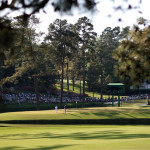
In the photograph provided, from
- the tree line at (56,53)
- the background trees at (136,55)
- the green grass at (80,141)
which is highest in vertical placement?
the tree line at (56,53)

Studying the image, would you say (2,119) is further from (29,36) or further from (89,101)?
(89,101)

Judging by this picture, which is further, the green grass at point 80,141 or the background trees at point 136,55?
the green grass at point 80,141

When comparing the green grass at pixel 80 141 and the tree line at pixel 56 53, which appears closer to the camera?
the tree line at pixel 56 53

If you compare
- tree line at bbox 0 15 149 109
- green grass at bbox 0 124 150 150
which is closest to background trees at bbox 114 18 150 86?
tree line at bbox 0 15 149 109

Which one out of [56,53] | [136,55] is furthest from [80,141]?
[56,53]

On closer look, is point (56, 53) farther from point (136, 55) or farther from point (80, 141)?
point (136, 55)

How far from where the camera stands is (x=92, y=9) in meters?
8.02

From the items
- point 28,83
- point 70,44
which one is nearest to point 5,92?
point 28,83

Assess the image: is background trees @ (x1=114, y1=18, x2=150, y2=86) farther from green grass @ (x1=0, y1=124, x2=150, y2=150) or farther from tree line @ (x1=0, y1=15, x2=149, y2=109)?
green grass @ (x1=0, y1=124, x2=150, y2=150)

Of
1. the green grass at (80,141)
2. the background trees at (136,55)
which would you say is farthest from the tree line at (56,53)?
the green grass at (80,141)

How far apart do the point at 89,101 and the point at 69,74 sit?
1361 centimetres

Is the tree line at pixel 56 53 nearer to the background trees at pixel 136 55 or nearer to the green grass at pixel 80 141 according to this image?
the background trees at pixel 136 55

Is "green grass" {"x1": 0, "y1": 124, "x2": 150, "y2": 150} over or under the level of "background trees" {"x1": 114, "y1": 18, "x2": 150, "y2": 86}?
under

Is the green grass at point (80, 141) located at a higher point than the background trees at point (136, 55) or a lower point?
lower
